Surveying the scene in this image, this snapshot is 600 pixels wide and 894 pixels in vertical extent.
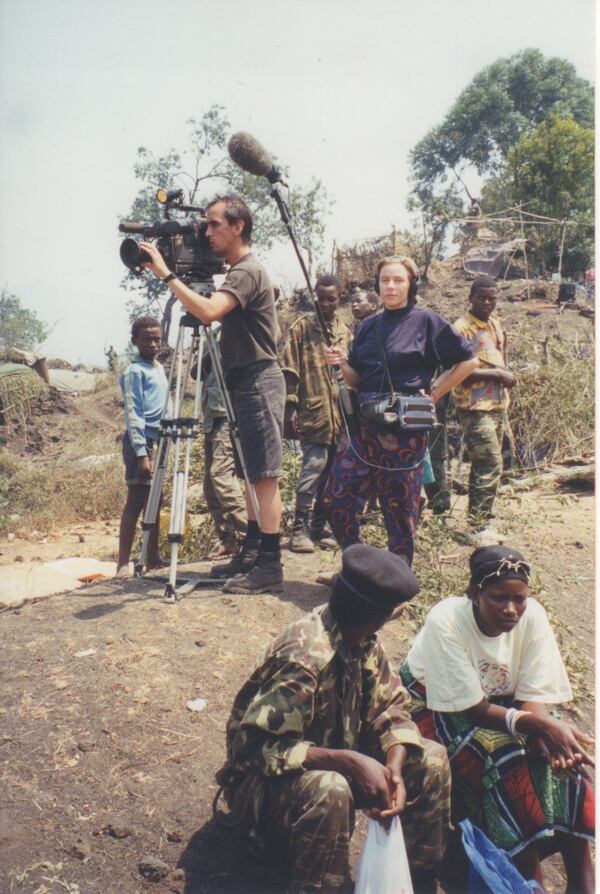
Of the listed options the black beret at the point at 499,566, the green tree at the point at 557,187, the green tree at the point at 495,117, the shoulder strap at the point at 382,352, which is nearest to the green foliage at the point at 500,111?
Answer: the green tree at the point at 495,117

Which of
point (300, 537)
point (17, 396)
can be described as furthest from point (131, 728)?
point (17, 396)

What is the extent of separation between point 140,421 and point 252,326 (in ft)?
3.81

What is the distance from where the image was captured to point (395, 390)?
3.76 meters

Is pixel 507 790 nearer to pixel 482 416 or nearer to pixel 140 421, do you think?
pixel 140 421

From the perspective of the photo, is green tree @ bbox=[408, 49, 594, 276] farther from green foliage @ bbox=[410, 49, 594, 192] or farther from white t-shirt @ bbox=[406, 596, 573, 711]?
white t-shirt @ bbox=[406, 596, 573, 711]

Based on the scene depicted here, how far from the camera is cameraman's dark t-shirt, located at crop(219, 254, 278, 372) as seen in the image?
376cm

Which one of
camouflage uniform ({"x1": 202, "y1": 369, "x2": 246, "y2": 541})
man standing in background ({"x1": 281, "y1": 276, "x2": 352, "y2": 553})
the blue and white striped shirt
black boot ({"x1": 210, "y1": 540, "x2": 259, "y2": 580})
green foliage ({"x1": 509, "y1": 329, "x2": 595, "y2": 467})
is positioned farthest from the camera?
green foliage ({"x1": 509, "y1": 329, "x2": 595, "y2": 467})

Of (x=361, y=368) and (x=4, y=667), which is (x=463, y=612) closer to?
(x=361, y=368)

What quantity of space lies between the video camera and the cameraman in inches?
2.2

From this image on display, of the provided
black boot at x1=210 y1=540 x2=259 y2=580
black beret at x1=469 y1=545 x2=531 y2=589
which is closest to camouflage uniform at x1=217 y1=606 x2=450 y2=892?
black beret at x1=469 y1=545 x2=531 y2=589

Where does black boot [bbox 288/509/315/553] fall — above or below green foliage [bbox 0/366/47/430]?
below

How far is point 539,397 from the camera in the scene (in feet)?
26.4

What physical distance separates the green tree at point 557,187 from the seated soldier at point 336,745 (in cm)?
1159

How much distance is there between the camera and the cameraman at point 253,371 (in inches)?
147
